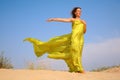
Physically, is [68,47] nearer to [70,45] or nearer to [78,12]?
[70,45]

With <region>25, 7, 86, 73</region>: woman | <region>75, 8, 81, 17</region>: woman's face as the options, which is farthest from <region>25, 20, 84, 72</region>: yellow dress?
<region>75, 8, 81, 17</region>: woman's face

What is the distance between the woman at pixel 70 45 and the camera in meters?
10.3

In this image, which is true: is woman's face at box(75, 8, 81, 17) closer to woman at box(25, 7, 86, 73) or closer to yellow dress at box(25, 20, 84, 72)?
woman at box(25, 7, 86, 73)

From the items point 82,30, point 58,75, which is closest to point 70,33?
point 82,30

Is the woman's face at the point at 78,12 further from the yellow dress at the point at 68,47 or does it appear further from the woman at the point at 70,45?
the yellow dress at the point at 68,47

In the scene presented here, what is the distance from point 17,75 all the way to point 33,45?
3.46 meters

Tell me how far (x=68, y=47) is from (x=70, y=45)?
0.63 feet

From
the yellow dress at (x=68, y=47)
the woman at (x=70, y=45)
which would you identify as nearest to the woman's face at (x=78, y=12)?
the woman at (x=70, y=45)

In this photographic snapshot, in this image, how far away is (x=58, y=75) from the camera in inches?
332

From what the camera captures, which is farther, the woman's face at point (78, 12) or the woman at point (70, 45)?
the woman's face at point (78, 12)

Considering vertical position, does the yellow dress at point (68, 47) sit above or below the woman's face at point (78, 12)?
below

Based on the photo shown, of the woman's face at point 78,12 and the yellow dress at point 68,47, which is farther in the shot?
the woman's face at point 78,12

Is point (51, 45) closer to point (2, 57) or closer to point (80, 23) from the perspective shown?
point (80, 23)

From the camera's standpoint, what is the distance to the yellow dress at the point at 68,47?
10.3m
